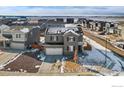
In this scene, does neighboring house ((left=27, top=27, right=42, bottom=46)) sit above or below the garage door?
above

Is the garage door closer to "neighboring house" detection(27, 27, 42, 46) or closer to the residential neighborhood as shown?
the residential neighborhood

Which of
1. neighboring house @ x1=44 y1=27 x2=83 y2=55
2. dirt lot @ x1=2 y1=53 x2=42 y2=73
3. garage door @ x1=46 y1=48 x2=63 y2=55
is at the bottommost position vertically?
dirt lot @ x1=2 y1=53 x2=42 y2=73

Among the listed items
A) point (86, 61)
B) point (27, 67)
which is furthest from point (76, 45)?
point (27, 67)

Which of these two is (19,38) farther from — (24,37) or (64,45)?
(64,45)

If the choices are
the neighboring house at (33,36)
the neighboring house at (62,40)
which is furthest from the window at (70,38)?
the neighboring house at (33,36)

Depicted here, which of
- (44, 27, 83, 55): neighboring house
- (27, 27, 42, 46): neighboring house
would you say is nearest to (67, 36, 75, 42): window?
(44, 27, 83, 55): neighboring house
